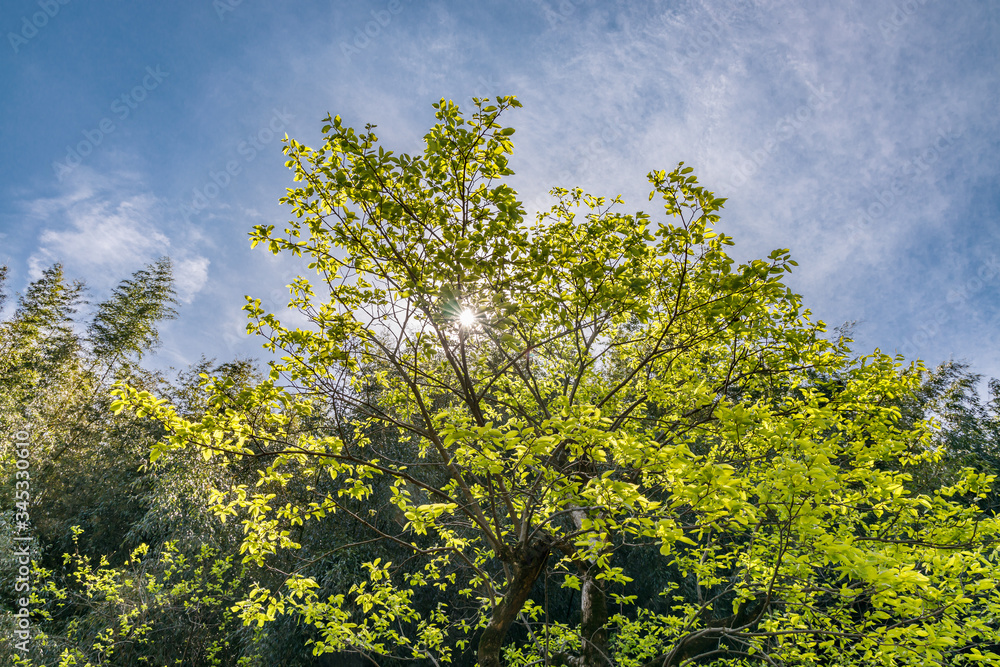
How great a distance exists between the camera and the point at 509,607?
355 centimetres

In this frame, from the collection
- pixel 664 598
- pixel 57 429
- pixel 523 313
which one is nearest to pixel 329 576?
pixel 664 598

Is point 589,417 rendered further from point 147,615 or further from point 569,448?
point 147,615

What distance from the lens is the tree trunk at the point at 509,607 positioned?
11.5 feet

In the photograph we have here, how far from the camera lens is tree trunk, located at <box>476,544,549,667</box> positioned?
11.5ft

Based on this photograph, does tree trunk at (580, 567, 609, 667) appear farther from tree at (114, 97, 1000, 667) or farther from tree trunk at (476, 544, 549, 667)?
tree trunk at (476, 544, 549, 667)

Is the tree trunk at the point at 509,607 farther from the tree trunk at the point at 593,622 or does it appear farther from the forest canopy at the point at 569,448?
the tree trunk at the point at 593,622

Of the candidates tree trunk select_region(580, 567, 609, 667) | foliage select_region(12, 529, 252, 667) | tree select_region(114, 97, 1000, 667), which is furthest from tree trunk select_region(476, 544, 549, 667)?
foliage select_region(12, 529, 252, 667)

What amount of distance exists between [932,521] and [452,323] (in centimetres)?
408

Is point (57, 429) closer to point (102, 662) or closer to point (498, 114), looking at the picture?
point (102, 662)

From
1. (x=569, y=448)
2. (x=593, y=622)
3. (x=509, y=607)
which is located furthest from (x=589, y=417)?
(x=593, y=622)

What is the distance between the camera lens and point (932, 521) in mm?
3619

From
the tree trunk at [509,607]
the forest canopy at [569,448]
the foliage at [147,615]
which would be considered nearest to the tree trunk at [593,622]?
the forest canopy at [569,448]

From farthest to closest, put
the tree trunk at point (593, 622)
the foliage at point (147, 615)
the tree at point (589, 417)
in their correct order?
the foliage at point (147, 615) → the tree trunk at point (593, 622) → the tree at point (589, 417)

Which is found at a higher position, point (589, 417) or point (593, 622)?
point (589, 417)
